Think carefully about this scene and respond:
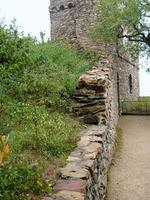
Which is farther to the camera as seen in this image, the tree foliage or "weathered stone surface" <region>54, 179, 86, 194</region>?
the tree foliage

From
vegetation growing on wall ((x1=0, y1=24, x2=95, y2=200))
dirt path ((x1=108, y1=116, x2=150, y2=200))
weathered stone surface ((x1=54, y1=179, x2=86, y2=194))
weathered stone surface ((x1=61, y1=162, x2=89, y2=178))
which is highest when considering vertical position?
vegetation growing on wall ((x1=0, y1=24, x2=95, y2=200))

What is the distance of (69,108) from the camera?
1041 cm

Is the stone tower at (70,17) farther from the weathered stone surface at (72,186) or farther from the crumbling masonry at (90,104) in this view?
the weathered stone surface at (72,186)

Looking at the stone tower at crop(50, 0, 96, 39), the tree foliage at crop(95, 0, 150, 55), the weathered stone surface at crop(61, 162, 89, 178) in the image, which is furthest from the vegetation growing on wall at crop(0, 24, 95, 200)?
the stone tower at crop(50, 0, 96, 39)

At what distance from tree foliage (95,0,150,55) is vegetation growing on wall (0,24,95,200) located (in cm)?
697

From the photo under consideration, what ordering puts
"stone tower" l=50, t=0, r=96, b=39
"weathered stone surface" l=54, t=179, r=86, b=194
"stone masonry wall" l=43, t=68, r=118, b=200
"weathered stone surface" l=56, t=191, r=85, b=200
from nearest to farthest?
1. "weathered stone surface" l=56, t=191, r=85, b=200
2. "weathered stone surface" l=54, t=179, r=86, b=194
3. "stone masonry wall" l=43, t=68, r=118, b=200
4. "stone tower" l=50, t=0, r=96, b=39

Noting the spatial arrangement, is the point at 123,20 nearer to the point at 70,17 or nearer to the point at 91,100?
the point at 70,17

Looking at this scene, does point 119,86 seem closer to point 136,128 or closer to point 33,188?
point 136,128

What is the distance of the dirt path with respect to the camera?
918 cm

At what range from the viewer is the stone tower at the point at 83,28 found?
22125 millimetres

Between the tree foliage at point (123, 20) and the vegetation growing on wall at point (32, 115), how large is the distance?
274 inches

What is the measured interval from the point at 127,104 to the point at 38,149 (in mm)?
16552

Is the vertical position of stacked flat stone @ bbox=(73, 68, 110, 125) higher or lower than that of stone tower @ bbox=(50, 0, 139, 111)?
lower

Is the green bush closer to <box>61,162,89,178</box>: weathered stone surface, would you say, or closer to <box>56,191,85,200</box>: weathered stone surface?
<box>56,191,85,200</box>: weathered stone surface
